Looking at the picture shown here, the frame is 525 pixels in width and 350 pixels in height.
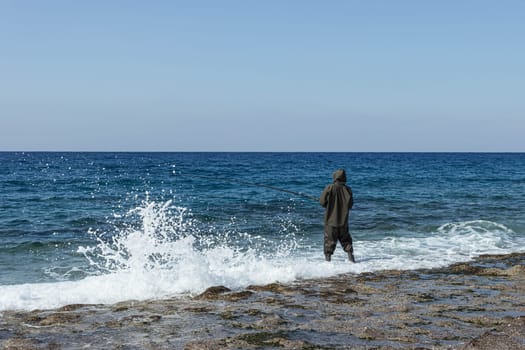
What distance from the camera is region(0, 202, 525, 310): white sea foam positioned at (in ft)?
26.5

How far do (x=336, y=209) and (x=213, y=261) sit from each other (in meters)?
2.66

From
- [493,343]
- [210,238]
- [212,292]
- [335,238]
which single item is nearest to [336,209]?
[335,238]

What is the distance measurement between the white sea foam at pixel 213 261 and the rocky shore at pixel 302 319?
62cm

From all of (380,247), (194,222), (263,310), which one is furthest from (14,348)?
(194,222)

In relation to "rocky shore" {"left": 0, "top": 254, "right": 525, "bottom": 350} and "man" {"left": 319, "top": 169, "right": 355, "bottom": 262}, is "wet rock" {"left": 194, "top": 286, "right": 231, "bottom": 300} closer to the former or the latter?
Result: "rocky shore" {"left": 0, "top": 254, "right": 525, "bottom": 350}

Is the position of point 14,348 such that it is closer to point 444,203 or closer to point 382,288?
point 382,288

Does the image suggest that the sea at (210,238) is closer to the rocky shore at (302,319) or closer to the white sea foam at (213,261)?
the white sea foam at (213,261)

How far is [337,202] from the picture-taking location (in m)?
10.4

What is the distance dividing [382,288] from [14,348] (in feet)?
16.9

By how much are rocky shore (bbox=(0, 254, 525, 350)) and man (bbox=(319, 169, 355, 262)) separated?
1.88 metres

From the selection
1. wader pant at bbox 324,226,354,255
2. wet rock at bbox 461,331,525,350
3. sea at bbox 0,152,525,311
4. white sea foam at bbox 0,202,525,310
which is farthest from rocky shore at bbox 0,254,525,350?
wader pant at bbox 324,226,354,255

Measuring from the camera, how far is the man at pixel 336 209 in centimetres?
1040

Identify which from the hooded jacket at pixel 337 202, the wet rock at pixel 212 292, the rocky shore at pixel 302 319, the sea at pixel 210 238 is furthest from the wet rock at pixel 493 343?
the hooded jacket at pixel 337 202

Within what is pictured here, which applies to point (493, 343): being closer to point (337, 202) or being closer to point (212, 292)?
point (212, 292)
